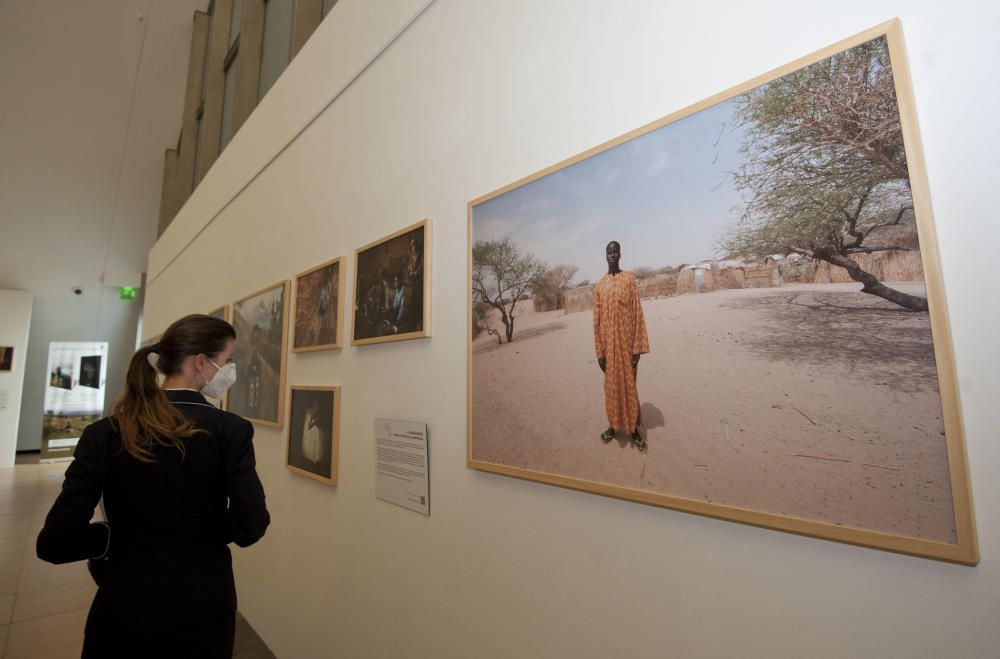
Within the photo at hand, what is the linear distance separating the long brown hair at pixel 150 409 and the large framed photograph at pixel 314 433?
117 centimetres

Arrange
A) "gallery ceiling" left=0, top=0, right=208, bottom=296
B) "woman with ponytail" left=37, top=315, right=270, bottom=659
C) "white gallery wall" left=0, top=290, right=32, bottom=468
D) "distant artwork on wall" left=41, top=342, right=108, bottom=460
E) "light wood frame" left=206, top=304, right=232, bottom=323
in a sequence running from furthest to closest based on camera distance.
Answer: "distant artwork on wall" left=41, top=342, right=108, bottom=460 < "white gallery wall" left=0, top=290, right=32, bottom=468 < "gallery ceiling" left=0, top=0, right=208, bottom=296 < "light wood frame" left=206, top=304, right=232, bottom=323 < "woman with ponytail" left=37, top=315, right=270, bottom=659

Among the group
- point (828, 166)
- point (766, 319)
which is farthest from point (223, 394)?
point (828, 166)

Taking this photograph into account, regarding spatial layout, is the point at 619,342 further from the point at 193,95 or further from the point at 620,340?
the point at 193,95

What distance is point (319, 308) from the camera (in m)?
3.62

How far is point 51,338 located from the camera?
1766 centimetres

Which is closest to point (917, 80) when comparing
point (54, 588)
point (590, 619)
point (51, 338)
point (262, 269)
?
point (590, 619)

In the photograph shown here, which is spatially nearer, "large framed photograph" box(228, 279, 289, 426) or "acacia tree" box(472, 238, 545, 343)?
"acacia tree" box(472, 238, 545, 343)

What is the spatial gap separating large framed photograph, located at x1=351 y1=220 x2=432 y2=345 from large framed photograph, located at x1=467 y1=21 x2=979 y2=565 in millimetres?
855

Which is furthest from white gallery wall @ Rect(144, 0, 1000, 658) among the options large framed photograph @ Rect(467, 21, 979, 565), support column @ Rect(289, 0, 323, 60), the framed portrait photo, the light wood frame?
the light wood frame

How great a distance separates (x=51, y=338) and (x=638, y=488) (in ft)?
76.1

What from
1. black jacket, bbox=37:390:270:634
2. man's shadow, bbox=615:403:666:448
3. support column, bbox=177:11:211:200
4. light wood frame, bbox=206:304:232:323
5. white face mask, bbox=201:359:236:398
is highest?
support column, bbox=177:11:211:200

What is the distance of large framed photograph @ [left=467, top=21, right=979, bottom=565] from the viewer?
3.56 ft

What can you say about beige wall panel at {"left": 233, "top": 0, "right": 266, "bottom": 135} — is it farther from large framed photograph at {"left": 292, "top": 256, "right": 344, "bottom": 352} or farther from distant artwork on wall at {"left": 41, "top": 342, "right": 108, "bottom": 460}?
distant artwork on wall at {"left": 41, "top": 342, "right": 108, "bottom": 460}

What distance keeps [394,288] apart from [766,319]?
2.01m
